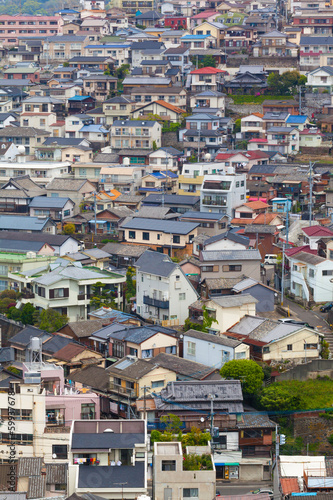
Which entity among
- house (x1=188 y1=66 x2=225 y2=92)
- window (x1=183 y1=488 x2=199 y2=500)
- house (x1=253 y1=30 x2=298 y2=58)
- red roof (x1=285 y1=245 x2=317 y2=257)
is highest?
house (x1=253 y1=30 x2=298 y2=58)

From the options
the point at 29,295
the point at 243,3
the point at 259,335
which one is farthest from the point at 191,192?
the point at 243,3

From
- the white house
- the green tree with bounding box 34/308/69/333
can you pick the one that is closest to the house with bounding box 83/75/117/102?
the white house

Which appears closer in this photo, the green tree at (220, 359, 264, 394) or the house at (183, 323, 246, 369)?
the green tree at (220, 359, 264, 394)

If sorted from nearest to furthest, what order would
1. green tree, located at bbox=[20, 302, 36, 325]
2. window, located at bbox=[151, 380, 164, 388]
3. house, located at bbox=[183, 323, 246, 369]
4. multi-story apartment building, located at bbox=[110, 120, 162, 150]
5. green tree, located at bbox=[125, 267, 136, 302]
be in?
window, located at bbox=[151, 380, 164, 388] → house, located at bbox=[183, 323, 246, 369] → green tree, located at bbox=[20, 302, 36, 325] → green tree, located at bbox=[125, 267, 136, 302] → multi-story apartment building, located at bbox=[110, 120, 162, 150]

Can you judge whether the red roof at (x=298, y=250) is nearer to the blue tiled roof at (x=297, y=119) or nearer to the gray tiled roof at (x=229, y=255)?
the gray tiled roof at (x=229, y=255)

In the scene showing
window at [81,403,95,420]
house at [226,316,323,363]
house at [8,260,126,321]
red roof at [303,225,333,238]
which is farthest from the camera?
red roof at [303,225,333,238]

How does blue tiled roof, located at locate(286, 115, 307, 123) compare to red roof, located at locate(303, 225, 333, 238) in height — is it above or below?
above

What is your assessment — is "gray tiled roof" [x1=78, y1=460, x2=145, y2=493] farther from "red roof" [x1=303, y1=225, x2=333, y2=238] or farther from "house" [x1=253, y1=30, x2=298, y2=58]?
"house" [x1=253, y1=30, x2=298, y2=58]

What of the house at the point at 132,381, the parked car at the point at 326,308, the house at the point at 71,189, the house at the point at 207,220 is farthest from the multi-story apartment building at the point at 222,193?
the house at the point at 132,381
